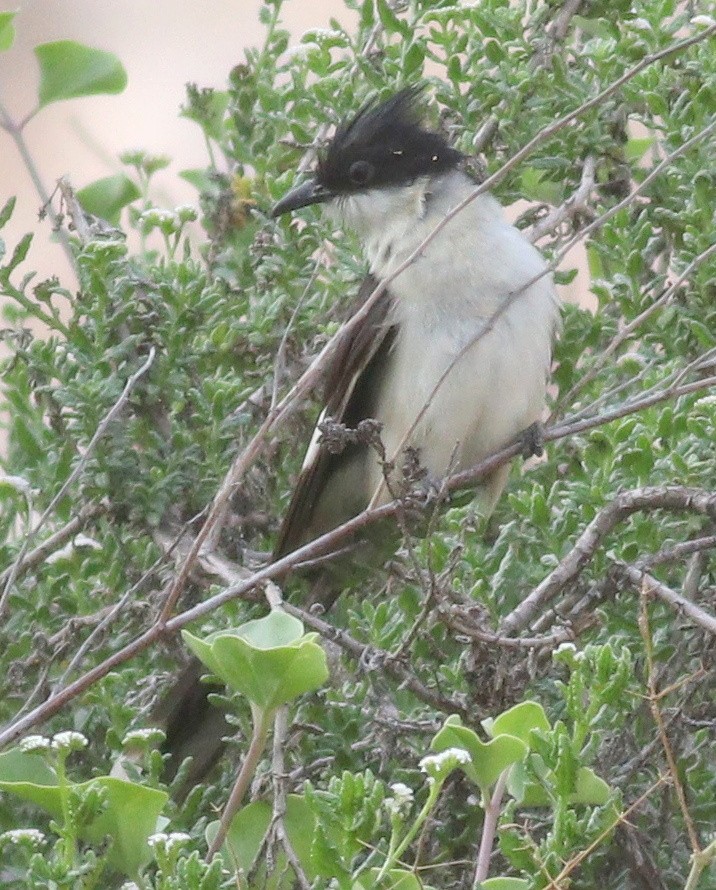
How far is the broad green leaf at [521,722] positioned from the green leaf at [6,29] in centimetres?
143

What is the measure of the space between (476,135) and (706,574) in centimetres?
78

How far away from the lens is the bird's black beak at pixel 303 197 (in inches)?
94.5

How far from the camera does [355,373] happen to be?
269cm

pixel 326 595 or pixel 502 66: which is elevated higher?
pixel 502 66

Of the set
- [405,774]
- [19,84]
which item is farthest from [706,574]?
[19,84]

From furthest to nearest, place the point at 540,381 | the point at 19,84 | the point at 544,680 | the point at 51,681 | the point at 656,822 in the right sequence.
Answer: the point at 19,84 < the point at 540,381 < the point at 51,681 < the point at 544,680 < the point at 656,822

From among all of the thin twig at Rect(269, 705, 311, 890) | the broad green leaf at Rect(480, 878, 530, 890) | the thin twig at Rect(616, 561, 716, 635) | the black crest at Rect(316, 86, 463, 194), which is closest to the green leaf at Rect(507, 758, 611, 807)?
the broad green leaf at Rect(480, 878, 530, 890)

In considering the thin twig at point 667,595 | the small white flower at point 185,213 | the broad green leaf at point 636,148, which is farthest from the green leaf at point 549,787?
the broad green leaf at point 636,148

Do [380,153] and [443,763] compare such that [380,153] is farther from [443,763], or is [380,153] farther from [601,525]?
[443,763]

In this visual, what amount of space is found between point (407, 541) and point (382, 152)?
1.19 metres

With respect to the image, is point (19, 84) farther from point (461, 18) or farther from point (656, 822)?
point (656, 822)

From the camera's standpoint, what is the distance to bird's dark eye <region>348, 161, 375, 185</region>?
2799mm

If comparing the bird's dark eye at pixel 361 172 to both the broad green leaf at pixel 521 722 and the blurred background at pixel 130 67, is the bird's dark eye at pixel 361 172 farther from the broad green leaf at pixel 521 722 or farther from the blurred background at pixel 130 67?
the blurred background at pixel 130 67

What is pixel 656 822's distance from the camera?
1.81 m
